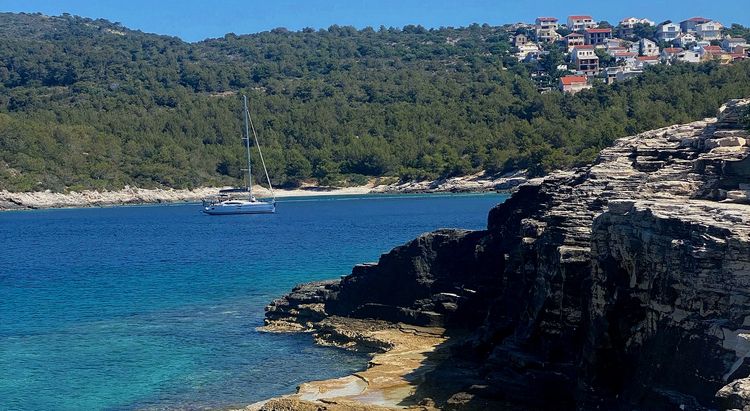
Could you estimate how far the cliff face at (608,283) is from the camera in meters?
14.2

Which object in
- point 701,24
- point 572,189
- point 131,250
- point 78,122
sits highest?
point 701,24

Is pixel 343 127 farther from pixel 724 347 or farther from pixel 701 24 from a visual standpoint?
pixel 724 347

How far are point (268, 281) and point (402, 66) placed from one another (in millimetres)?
158583

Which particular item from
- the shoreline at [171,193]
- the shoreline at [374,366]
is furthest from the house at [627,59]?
the shoreline at [374,366]

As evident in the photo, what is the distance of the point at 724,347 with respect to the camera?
13680 mm

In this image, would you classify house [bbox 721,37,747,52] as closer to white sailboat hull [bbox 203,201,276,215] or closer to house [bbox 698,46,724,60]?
house [bbox 698,46,724,60]

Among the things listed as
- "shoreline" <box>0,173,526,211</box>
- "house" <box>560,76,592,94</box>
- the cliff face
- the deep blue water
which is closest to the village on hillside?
"house" <box>560,76,592,94</box>

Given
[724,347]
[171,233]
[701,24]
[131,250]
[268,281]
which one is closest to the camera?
[724,347]

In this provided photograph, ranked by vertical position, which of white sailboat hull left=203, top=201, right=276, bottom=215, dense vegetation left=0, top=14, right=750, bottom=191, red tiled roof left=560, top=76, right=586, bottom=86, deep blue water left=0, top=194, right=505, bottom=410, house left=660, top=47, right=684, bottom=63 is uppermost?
house left=660, top=47, right=684, bottom=63

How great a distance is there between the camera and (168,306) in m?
38.9

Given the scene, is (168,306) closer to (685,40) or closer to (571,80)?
(571,80)

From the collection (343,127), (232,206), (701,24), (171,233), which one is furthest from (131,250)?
(701,24)

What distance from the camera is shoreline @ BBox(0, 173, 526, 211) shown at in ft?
386

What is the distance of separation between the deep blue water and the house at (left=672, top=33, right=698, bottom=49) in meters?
108
